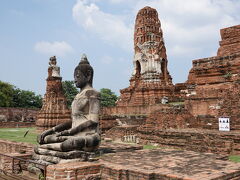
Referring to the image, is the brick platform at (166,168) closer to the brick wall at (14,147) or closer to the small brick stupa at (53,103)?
the brick wall at (14,147)

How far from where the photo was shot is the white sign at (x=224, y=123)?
9616 millimetres

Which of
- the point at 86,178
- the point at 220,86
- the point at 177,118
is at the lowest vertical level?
the point at 86,178

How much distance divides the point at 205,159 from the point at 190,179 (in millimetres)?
1969

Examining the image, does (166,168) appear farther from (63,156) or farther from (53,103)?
(53,103)

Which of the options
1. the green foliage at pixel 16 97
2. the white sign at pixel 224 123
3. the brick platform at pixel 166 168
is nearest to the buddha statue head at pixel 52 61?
the white sign at pixel 224 123

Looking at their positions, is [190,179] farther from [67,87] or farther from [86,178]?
[67,87]

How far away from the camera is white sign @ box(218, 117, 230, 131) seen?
9.62m

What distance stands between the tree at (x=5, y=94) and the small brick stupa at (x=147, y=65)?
1879 cm

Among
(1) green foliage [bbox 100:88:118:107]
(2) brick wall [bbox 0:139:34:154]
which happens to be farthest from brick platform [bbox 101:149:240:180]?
(1) green foliage [bbox 100:88:118:107]

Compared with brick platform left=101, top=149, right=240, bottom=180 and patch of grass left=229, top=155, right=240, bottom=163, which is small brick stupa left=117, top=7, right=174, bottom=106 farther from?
brick platform left=101, top=149, right=240, bottom=180

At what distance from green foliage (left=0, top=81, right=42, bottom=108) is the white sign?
105 feet

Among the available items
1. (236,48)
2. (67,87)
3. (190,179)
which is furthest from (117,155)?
(67,87)

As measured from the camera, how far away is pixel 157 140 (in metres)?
9.95

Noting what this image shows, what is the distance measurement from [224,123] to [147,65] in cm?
1408
